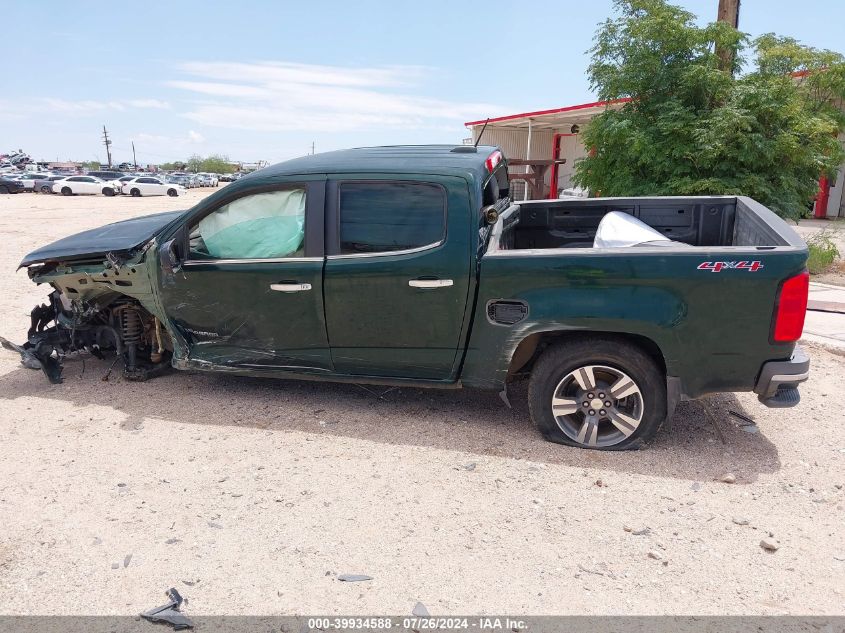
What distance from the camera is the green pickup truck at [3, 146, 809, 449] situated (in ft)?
11.9

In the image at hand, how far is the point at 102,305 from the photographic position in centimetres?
511

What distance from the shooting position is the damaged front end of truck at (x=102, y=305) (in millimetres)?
4750

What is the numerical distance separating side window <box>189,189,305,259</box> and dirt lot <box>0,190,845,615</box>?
1.17m

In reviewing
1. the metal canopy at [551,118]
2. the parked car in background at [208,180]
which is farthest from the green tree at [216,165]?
the metal canopy at [551,118]

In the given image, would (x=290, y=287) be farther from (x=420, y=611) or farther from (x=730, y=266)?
(x=730, y=266)

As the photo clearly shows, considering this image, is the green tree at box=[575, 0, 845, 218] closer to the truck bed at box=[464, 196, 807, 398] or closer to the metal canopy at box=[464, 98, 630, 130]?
the truck bed at box=[464, 196, 807, 398]

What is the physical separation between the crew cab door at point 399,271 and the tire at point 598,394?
63 centimetres

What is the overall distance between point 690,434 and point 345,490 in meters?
2.35

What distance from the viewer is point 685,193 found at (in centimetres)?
866

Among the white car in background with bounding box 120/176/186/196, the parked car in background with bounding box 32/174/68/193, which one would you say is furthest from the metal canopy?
the parked car in background with bounding box 32/174/68/193

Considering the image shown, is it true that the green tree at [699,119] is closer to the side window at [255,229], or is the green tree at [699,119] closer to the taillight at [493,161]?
the taillight at [493,161]

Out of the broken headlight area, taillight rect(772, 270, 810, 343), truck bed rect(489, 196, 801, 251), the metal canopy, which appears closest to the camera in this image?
taillight rect(772, 270, 810, 343)


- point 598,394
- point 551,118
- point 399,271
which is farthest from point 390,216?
point 551,118

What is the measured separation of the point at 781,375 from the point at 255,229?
11.3 feet
